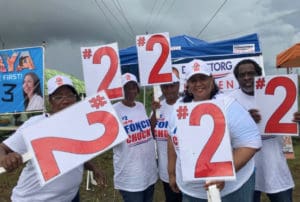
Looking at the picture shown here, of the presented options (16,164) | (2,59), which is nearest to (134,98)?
(16,164)

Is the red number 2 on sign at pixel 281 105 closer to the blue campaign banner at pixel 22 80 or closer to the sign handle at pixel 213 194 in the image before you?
the sign handle at pixel 213 194

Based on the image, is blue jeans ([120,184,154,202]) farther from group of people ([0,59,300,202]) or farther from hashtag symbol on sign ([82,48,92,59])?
hashtag symbol on sign ([82,48,92,59])

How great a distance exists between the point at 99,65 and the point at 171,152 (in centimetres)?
164

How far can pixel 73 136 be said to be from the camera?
2.33 meters

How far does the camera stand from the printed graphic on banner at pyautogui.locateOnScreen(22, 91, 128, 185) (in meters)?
2.25

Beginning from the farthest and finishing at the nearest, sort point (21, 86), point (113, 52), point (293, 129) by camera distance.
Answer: point (21, 86) → point (113, 52) → point (293, 129)

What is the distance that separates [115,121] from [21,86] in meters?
5.80

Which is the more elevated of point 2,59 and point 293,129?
point 2,59

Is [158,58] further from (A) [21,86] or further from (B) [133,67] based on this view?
(A) [21,86]

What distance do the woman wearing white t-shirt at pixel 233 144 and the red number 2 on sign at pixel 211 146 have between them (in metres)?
0.07

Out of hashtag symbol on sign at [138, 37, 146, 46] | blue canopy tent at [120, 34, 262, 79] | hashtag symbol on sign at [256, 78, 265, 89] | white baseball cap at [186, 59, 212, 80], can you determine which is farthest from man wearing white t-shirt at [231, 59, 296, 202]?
blue canopy tent at [120, 34, 262, 79]

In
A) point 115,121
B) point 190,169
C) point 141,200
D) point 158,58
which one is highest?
point 158,58

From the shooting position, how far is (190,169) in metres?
2.38

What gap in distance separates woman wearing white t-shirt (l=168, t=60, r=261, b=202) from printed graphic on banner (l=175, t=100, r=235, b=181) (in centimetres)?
8
